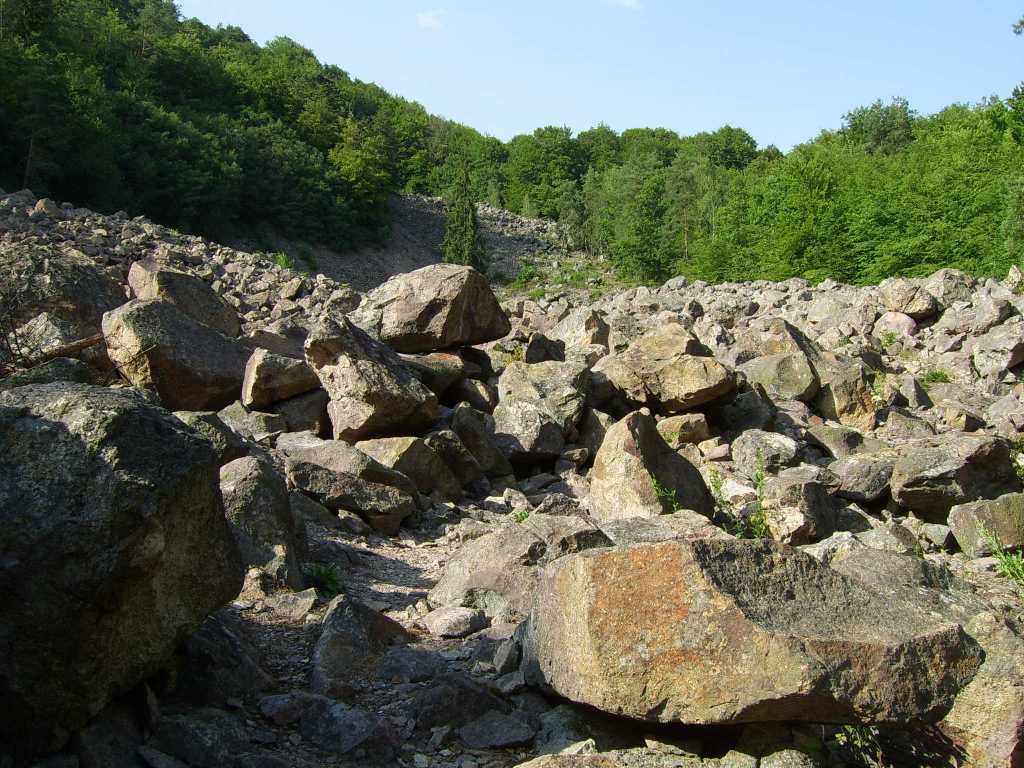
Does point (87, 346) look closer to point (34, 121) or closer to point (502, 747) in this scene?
point (502, 747)

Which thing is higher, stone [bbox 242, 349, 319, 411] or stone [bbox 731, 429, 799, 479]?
stone [bbox 242, 349, 319, 411]

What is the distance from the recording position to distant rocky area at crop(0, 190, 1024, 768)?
304 cm

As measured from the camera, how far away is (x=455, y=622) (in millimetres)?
5047

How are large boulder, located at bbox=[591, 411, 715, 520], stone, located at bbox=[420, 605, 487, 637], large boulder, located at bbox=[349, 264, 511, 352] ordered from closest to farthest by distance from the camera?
stone, located at bbox=[420, 605, 487, 637]
large boulder, located at bbox=[591, 411, 715, 520]
large boulder, located at bbox=[349, 264, 511, 352]

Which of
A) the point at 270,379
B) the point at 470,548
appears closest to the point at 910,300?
the point at 270,379

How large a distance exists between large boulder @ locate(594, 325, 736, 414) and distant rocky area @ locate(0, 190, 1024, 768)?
49mm

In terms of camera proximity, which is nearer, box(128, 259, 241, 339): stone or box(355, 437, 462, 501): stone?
box(355, 437, 462, 501): stone

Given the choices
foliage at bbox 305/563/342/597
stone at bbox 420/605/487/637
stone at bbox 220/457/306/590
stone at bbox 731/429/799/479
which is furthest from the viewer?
stone at bbox 731/429/799/479

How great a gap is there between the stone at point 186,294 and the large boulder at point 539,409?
13.0ft

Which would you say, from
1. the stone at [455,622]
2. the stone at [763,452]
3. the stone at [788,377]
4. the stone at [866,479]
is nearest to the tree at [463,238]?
the stone at [788,377]

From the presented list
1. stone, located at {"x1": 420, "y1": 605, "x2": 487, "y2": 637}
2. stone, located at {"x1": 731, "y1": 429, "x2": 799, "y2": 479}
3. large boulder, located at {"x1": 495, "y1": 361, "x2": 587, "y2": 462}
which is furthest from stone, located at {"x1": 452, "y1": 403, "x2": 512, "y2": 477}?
stone, located at {"x1": 420, "y1": 605, "x2": 487, "y2": 637}

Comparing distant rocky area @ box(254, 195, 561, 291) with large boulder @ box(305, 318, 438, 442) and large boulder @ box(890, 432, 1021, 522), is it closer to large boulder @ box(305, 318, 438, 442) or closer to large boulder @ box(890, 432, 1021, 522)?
large boulder @ box(305, 318, 438, 442)

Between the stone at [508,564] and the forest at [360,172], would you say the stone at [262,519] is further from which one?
the forest at [360,172]

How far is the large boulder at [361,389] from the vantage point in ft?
29.2
